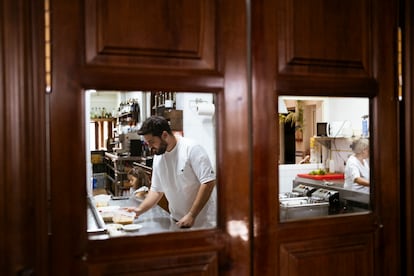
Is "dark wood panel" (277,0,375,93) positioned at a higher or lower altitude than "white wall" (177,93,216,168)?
higher

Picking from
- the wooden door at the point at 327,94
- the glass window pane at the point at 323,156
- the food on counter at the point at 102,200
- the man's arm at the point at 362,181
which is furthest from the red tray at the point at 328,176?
the food on counter at the point at 102,200

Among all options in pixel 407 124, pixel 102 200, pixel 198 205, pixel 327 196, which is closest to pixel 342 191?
pixel 327 196

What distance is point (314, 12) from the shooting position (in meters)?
1.23

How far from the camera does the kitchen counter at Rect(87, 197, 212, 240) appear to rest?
1101 millimetres

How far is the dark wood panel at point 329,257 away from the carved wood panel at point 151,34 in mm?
651

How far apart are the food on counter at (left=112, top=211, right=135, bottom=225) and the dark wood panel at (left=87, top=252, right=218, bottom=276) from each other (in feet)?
1.22

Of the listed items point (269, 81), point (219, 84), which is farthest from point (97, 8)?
point (269, 81)

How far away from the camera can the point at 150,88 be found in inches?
42.0

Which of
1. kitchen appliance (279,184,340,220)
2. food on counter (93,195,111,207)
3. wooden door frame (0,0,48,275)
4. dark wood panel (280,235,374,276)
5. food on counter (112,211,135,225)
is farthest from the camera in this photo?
food on counter (93,195,111,207)

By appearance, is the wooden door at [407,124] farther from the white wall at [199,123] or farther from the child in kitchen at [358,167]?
the white wall at [199,123]

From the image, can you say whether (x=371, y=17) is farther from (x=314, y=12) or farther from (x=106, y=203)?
(x=106, y=203)

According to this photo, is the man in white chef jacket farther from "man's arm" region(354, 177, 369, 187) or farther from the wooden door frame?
"man's arm" region(354, 177, 369, 187)

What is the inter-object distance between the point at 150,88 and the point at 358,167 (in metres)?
0.92

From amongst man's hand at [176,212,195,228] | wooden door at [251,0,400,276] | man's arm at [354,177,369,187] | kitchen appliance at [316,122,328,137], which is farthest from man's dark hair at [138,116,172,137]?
man's arm at [354,177,369,187]
